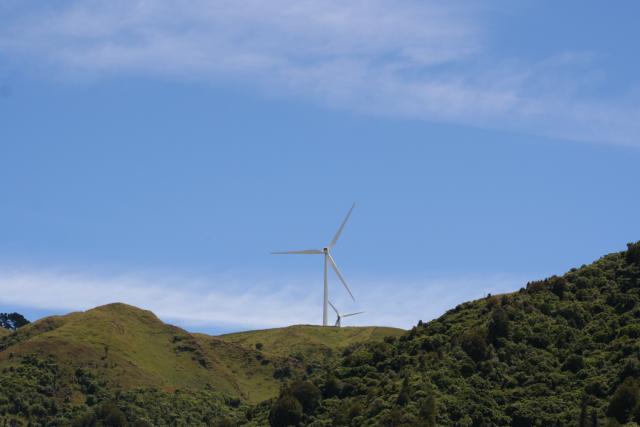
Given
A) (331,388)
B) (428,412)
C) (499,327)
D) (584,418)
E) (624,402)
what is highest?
(499,327)

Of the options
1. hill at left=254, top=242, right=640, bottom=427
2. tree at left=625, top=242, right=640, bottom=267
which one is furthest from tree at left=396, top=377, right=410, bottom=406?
tree at left=625, top=242, right=640, bottom=267

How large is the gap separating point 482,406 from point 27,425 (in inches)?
3917

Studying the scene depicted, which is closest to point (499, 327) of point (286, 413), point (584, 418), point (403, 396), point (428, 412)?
point (403, 396)

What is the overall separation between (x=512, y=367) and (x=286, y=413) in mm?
27260

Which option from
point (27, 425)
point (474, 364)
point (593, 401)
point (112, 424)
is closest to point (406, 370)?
point (474, 364)

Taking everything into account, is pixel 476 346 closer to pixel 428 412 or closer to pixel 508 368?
pixel 508 368

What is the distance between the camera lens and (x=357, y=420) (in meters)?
127

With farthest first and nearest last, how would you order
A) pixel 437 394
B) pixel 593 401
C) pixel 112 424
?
pixel 112 424
pixel 437 394
pixel 593 401

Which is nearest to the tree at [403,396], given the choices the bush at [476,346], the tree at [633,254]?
the bush at [476,346]

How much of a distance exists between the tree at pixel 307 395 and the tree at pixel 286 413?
1132 mm

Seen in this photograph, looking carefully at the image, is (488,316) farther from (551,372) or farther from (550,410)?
(550,410)

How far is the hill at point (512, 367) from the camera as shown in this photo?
388ft

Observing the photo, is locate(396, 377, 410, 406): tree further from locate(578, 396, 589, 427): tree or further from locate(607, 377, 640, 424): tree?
locate(607, 377, 640, 424): tree

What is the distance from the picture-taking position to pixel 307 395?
140500 mm
